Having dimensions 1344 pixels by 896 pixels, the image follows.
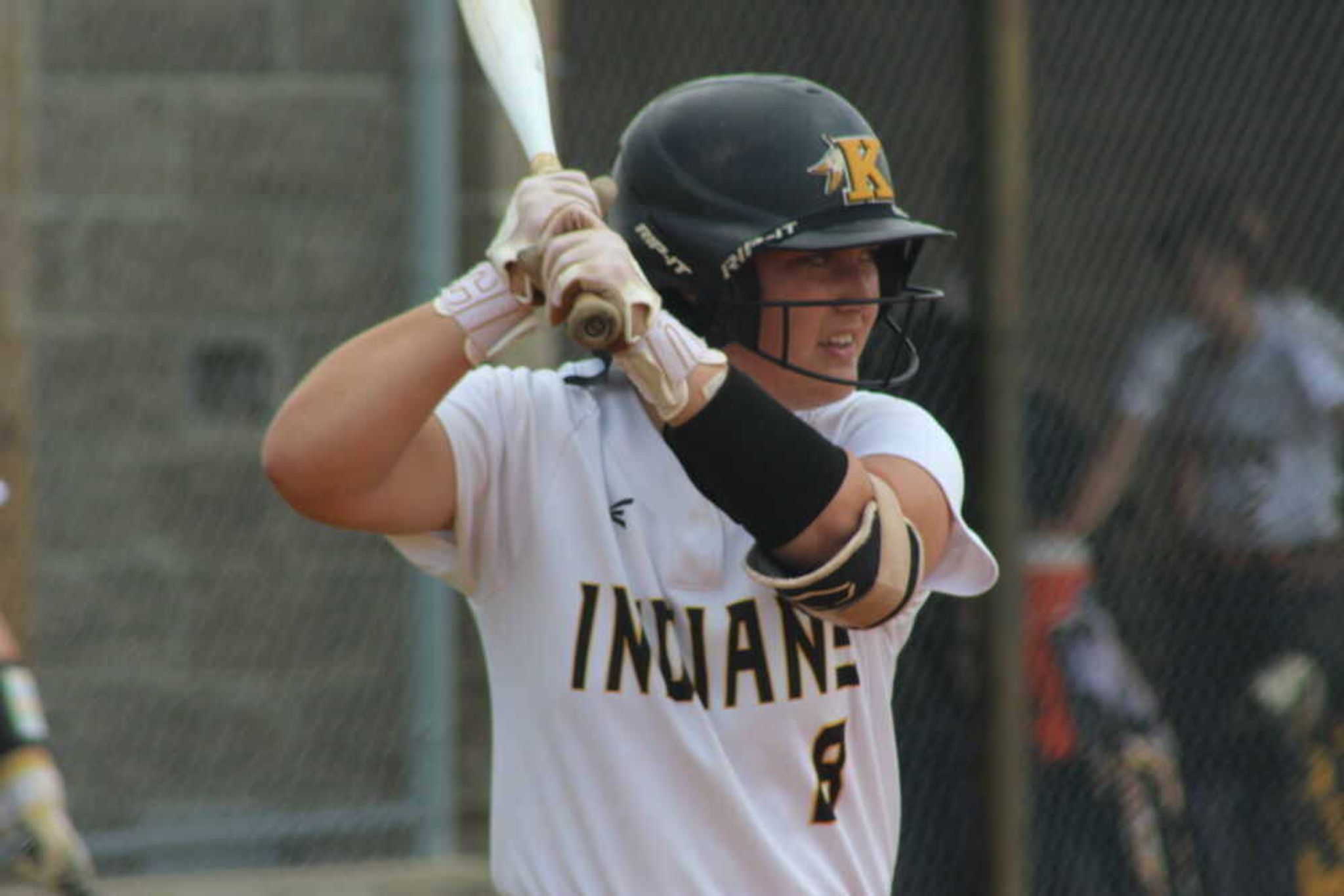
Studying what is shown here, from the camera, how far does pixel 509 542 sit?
286 centimetres

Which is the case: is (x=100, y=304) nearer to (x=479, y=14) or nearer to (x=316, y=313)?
(x=316, y=313)

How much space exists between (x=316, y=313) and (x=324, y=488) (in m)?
2.41

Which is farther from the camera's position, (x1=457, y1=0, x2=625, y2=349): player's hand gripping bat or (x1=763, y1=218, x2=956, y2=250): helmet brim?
(x1=763, y1=218, x2=956, y2=250): helmet brim

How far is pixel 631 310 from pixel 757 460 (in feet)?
0.78

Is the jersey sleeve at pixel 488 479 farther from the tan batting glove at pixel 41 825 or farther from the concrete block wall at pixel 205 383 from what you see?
the concrete block wall at pixel 205 383

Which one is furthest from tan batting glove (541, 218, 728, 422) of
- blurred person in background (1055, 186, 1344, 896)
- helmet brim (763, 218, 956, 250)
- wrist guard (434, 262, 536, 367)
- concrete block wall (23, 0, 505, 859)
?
blurred person in background (1055, 186, 1344, 896)

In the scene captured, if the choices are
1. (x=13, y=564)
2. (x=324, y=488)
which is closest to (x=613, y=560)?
(x=324, y=488)

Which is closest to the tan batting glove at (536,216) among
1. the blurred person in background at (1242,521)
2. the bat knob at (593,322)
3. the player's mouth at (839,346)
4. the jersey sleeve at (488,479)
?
the bat knob at (593,322)

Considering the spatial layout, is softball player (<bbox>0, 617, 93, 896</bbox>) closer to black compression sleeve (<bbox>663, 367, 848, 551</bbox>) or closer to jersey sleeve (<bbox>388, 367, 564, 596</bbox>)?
jersey sleeve (<bbox>388, 367, 564, 596</bbox>)

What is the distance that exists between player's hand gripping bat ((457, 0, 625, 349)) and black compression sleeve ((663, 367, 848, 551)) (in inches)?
14.5

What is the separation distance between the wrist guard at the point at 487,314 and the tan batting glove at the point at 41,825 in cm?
68

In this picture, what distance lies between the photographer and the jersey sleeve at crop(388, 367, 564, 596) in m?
2.82

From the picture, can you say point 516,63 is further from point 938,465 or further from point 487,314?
point 938,465

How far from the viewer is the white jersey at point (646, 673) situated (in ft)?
9.10
